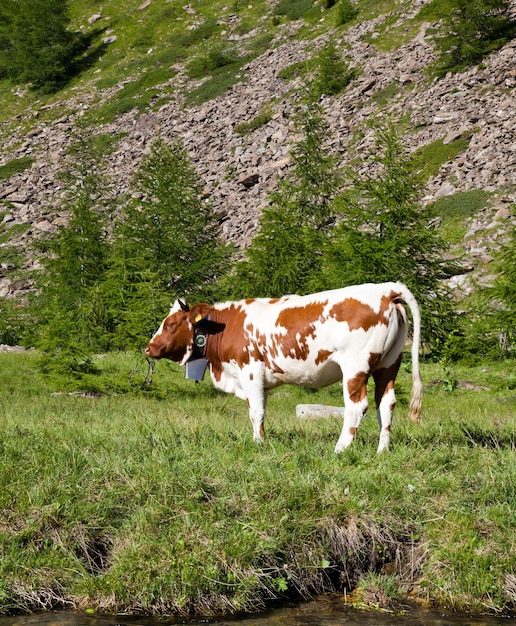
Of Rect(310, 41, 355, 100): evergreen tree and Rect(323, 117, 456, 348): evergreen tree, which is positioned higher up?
Rect(323, 117, 456, 348): evergreen tree

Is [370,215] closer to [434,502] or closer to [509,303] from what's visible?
[509,303]

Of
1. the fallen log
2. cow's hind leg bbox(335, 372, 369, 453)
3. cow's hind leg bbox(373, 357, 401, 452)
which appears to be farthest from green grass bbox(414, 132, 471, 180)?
cow's hind leg bbox(335, 372, 369, 453)

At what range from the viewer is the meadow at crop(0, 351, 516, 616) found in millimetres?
5367

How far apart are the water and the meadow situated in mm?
109

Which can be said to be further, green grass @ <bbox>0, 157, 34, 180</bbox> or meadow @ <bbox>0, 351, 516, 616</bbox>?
green grass @ <bbox>0, 157, 34, 180</bbox>

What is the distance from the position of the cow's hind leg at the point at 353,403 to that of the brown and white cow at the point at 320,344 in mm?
11

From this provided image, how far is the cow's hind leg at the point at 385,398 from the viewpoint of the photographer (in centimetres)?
778

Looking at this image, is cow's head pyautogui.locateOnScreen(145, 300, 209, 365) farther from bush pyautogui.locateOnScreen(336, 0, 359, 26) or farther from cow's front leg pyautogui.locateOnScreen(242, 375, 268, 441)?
bush pyautogui.locateOnScreen(336, 0, 359, 26)

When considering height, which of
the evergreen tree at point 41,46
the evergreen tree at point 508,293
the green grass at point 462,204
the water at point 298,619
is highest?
the evergreen tree at point 41,46

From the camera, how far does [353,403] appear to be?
782cm

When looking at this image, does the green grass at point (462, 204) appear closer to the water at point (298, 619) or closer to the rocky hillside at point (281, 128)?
the rocky hillside at point (281, 128)

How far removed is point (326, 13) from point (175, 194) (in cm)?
4973

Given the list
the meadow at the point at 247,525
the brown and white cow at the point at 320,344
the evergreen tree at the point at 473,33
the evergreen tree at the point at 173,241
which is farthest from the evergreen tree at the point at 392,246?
the evergreen tree at the point at 473,33

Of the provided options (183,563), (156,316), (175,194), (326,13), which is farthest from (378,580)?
(326,13)
